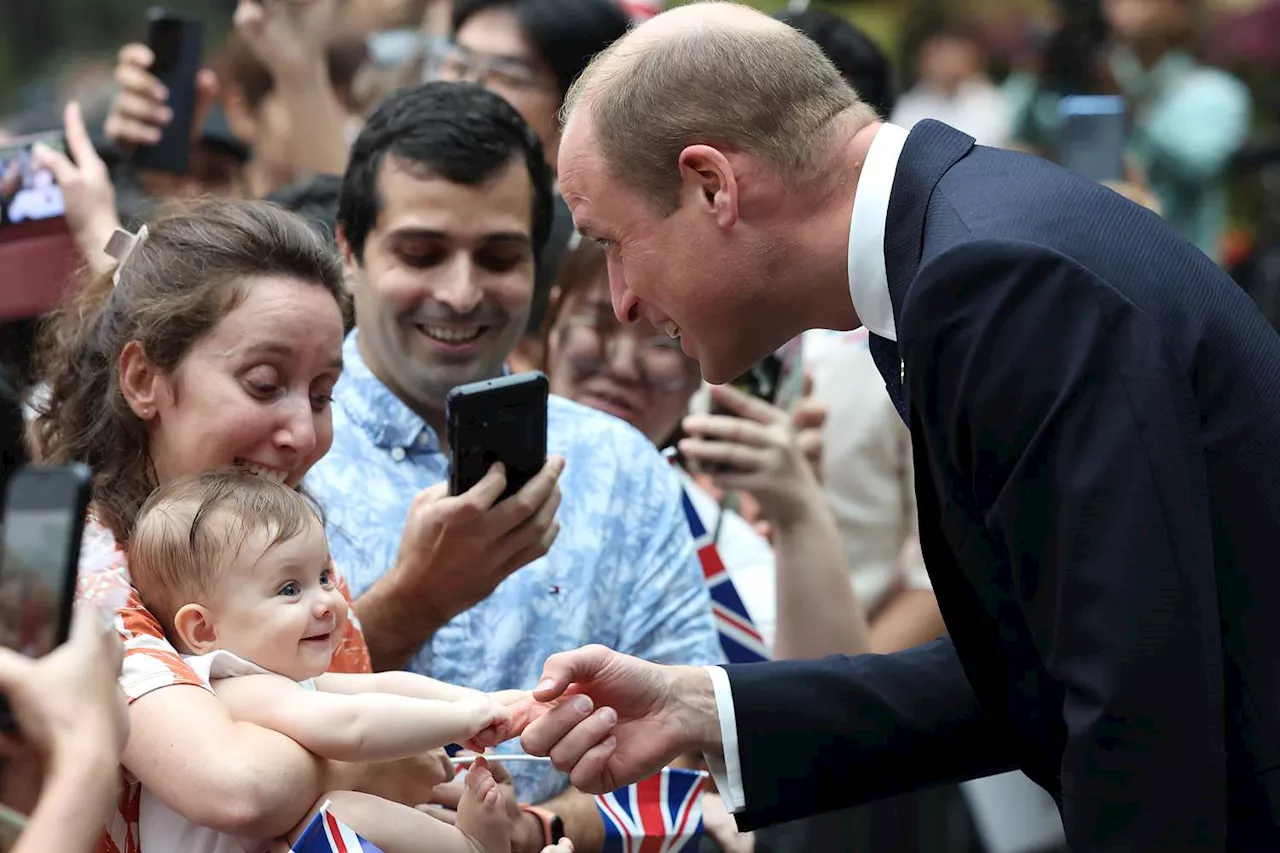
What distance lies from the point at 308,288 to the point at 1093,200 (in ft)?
3.82

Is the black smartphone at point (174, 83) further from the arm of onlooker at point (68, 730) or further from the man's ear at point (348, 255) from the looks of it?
the arm of onlooker at point (68, 730)

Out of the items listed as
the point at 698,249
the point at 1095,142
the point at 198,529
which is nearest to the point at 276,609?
the point at 198,529

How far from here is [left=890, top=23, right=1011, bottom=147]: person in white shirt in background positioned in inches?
357

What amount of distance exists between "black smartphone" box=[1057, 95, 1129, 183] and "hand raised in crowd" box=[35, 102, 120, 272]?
262cm

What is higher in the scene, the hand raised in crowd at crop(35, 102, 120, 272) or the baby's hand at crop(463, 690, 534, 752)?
the hand raised in crowd at crop(35, 102, 120, 272)

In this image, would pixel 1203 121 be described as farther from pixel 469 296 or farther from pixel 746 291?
pixel 746 291

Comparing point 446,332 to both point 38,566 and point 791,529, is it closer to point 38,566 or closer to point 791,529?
point 791,529

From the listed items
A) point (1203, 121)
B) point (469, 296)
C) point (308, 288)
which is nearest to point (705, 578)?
point (469, 296)

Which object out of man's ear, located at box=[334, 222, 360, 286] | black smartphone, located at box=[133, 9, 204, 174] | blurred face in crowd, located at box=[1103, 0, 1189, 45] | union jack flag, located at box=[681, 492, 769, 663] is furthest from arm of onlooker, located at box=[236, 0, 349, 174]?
blurred face in crowd, located at box=[1103, 0, 1189, 45]

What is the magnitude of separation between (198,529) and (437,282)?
110 centimetres

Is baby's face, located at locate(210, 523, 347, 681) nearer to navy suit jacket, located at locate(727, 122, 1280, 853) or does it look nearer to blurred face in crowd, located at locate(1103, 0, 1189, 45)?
navy suit jacket, located at locate(727, 122, 1280, 853)

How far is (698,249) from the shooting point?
8.50 ft

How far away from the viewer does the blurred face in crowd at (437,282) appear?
3.40 m

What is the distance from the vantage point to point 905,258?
2379 mm
